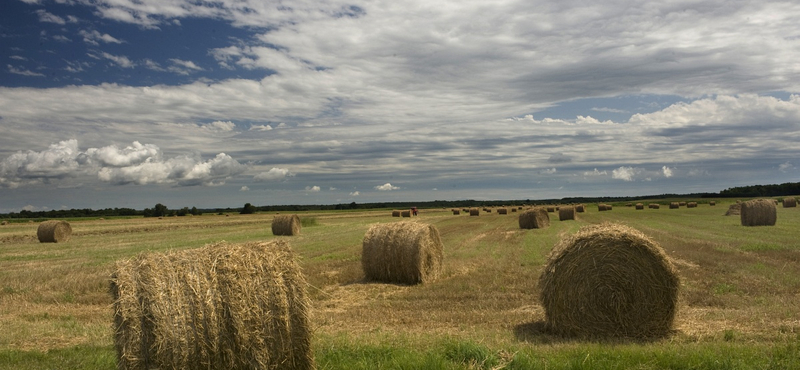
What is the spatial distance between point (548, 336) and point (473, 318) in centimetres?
161

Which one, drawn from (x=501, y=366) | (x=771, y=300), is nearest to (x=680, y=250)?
(x=771, y=300)

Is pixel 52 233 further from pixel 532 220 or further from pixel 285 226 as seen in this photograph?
pixel 532 220

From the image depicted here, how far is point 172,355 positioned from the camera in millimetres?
6070

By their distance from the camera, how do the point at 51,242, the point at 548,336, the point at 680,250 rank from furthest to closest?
the point at 51,242 → the point at 680,250 → the point at 548,336

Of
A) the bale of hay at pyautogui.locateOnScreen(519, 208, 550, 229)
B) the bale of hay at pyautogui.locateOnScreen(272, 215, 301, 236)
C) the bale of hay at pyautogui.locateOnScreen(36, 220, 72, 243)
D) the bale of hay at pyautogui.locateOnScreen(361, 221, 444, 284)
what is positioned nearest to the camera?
the bale of hay at pyautogui.locateOnScreen(361, 221, 444, 284)

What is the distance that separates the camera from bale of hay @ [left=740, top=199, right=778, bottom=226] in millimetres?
30828

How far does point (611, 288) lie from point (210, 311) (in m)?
6.34

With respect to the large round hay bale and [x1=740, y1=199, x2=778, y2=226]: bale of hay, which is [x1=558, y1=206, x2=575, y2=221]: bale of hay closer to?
[x1=740, y1=199, x2=778, y2=226]: bale of hay

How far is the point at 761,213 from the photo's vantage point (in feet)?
102

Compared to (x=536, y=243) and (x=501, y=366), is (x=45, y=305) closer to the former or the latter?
(x=501, y=366)

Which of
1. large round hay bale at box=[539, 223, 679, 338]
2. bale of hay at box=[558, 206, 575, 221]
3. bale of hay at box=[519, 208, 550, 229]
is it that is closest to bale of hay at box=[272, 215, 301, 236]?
bale of hay at box=[519, 208, 550, 229]

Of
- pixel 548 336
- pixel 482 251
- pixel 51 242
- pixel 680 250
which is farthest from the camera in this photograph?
pixel 51 242

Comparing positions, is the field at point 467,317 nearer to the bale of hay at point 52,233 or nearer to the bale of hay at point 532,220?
the bale of hay at point 52,233

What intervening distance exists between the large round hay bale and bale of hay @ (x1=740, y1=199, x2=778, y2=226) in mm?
27193
